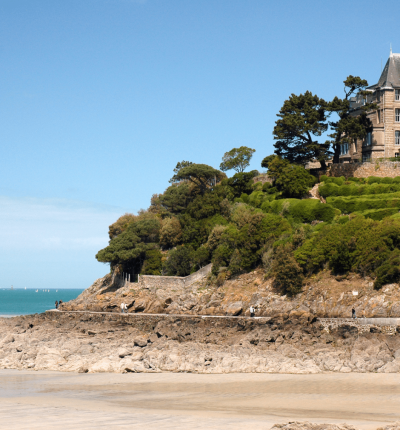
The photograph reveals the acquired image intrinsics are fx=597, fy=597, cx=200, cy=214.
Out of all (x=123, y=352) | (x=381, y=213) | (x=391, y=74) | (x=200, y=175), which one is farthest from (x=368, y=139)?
(x=123, y=352)

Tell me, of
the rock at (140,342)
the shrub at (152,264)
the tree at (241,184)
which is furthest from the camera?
the tree at (241,184)

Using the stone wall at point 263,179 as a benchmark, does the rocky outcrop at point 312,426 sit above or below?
below

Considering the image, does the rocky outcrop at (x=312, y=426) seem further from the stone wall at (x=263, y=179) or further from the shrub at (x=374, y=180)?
the stone wall at (x=263, y=179)

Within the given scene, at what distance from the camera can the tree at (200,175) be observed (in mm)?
66375

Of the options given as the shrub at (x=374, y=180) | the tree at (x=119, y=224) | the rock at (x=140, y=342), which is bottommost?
the rock at (x=140, y=342)

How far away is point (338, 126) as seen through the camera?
59562 mm

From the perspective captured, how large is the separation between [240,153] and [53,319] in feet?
112

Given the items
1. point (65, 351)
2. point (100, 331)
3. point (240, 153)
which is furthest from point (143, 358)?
point (240, 153)

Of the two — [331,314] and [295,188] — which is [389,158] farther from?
[331,314]

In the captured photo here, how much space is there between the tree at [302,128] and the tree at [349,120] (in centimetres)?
103

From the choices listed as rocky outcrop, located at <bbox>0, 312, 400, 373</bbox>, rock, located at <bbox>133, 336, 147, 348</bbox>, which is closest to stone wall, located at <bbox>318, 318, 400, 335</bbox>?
rocky outcrop, located at <bbox>0, 312, 400, 373</bbox>

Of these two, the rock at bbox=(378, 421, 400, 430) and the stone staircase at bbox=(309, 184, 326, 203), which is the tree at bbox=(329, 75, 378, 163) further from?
the rock at bbox=(378, 421, 400, 430)

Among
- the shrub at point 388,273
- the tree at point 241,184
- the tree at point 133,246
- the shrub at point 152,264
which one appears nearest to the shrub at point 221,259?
the shrub at point 152,264

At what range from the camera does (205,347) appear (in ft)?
108
